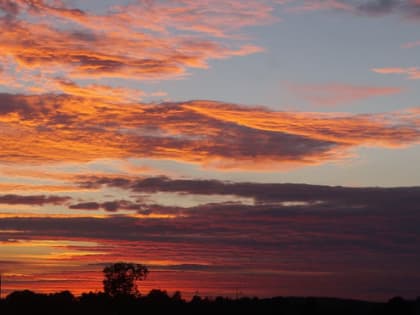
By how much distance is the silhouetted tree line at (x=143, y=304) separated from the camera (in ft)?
494

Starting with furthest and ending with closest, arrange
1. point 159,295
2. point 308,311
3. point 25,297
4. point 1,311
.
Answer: point 159,295 < point 308,311 < point 25,297 < point 1,311

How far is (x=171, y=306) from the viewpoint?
16550cm

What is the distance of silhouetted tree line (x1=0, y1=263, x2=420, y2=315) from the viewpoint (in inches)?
5930

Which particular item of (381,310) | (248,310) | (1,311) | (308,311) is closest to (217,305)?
(248,310)

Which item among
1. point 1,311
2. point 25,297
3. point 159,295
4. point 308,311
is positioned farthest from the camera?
point 159,295

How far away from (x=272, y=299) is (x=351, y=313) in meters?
16.1

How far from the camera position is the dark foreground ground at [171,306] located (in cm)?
15000

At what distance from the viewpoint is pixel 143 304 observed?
16388 cm

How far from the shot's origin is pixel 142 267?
174125 mm

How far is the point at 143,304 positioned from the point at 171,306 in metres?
5.09

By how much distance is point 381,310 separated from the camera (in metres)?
173

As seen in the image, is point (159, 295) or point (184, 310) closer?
point (184, 310)

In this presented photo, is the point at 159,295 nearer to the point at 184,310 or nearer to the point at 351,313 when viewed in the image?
the point at 184,310

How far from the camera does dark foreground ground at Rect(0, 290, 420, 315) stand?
150000 millimetres
